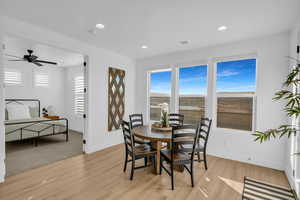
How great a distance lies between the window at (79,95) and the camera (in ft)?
18.7

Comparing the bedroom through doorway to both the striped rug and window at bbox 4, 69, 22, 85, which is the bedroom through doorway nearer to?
window at bbox 4, 69, 22, 85

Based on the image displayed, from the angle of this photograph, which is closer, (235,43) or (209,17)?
(209,17)

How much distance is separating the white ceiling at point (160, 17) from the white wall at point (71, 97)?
3.27 m

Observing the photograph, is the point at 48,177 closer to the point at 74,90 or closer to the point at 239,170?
the point at 239,170

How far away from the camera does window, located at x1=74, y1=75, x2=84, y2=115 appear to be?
18.7 feet

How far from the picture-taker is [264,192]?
2182 mm

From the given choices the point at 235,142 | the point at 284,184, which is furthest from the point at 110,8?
the point at 284,184

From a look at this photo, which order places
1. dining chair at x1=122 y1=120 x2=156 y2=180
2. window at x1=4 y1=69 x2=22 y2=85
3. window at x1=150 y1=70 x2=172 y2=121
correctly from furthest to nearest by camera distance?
window at x1=4 y1=69 x2=22 y2=85 → window at x1=150 y1=70 x2=172 y2=121 → dining chair at x1=122 y1=120 x2=156 y2=180

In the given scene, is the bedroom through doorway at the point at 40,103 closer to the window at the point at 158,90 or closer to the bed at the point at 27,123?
the bed at the point at 27,123

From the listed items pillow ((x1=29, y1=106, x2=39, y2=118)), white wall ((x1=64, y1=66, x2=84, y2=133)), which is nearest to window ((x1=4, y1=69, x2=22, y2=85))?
pillow ((x1=29, y1=106, x2=39, y2=118))

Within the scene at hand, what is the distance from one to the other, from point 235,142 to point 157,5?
307cm

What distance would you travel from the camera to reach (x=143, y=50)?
395 cm

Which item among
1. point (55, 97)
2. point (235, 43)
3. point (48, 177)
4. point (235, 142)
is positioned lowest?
point (48, 177)

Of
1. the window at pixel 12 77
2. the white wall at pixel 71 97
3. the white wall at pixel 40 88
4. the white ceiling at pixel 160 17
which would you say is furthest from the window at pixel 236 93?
the window at pixel 12 77
